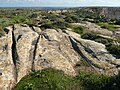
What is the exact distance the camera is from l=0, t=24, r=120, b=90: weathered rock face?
25828mm

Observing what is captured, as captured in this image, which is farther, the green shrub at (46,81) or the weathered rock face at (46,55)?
the weathered rock face at (46,55)

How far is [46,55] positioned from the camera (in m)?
29.1

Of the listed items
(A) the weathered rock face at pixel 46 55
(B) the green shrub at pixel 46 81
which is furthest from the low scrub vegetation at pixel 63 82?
(A) the weathered rock face at pixel 46 55

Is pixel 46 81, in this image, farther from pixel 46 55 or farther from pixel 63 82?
pixel 46 55

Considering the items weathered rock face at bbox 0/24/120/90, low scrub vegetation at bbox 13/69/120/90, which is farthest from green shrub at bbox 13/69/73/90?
weathered rock face at bbox 0/24/120/90

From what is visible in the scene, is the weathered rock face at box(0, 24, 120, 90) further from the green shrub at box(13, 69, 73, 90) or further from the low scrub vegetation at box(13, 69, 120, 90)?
the low scrub vegetation at box(13, 69, 120, 90)

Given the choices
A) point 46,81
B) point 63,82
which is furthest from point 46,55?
point 63,82

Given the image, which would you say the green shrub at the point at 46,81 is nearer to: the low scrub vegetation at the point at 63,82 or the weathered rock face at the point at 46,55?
the low scrub vegetation at the point at 63,82

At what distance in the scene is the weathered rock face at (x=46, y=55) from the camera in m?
25.8

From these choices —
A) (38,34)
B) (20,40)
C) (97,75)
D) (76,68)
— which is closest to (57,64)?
(76,68)

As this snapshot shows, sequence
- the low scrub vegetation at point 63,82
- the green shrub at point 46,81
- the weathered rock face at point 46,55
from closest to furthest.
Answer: the green shrub at point 46,81, the low scrub vegetation at point 63,82, the weathered rock face at point 46,55

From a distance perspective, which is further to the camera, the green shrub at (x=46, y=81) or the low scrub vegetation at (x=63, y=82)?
the low scrub vegetation at (x=63, y=82)

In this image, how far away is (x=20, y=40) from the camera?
34344 mm

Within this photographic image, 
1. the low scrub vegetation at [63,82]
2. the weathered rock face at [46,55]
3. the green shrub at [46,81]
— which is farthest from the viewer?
the weathered rock face at [46,55]
